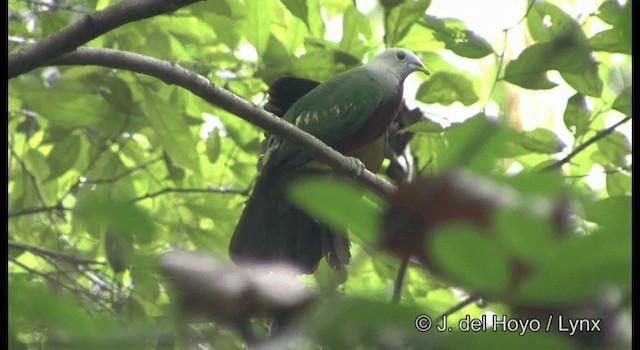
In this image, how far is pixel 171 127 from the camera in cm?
165

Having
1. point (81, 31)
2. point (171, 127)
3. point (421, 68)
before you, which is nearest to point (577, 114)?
point (421, 68)

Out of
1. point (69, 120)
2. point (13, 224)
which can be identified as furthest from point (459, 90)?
point (13, 224)

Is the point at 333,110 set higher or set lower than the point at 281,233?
higher

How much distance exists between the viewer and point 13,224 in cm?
213

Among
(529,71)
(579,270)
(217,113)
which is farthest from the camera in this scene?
(217,113)

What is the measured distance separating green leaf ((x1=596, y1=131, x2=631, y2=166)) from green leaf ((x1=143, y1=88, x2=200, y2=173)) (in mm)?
755

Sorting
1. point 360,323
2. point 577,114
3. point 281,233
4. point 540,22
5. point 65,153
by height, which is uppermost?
point 540,22

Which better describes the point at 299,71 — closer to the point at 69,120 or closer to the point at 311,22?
the point at 311,22

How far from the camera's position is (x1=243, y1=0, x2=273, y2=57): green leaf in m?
1.69

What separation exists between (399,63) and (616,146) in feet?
1.87

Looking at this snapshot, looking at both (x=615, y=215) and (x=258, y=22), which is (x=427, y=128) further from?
(x=615, y=215)

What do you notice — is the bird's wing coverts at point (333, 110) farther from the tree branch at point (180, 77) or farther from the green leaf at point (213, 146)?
the tree branch at point (180, 77)

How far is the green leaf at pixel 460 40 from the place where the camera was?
1.43 meters

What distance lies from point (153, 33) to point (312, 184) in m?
1.53
